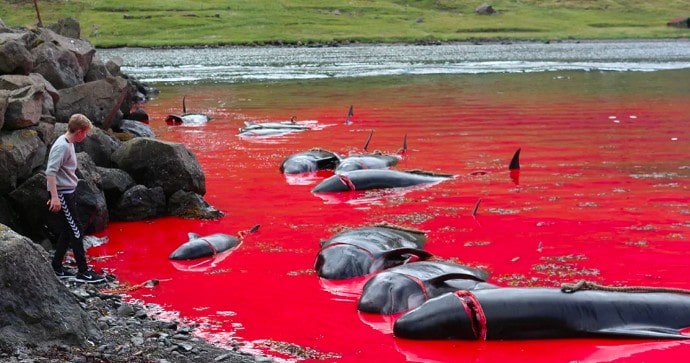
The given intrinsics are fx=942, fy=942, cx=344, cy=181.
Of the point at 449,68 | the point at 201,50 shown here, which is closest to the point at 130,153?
the point at 449,68

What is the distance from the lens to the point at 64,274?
42.6 ft

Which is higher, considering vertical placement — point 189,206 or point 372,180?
point 372,180

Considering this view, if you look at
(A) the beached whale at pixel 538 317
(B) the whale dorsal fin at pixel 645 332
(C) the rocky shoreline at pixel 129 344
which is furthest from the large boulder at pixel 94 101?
(B) the whale dorsal fin at pixel 645 332

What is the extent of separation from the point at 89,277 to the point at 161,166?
516 centimetres

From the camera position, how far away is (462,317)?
10.3 m

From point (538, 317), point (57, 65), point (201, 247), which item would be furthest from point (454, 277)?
point (57, 65)

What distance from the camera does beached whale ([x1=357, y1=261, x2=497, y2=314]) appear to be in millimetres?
11359

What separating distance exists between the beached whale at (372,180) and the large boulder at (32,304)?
9731mm

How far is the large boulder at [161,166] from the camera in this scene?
17.8m

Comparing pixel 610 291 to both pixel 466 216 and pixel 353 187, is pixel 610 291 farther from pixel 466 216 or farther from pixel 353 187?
pixel 353 187

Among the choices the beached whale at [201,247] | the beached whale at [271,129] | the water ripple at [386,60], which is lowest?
the water ripple at [386,60]

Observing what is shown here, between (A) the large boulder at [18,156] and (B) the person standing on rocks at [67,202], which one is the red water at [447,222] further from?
(A) the large boulder at [18,156]

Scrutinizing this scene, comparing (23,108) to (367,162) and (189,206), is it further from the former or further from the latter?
(367,162)

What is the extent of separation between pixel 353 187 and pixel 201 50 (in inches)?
2698
